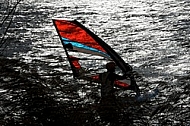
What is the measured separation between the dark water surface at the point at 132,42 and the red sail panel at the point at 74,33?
1.87 meters

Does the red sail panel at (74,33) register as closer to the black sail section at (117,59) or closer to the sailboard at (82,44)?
the sailboard at (82,44)

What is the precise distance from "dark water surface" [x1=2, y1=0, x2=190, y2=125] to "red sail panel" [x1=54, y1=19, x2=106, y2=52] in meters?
1.87

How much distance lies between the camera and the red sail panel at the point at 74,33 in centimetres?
1731

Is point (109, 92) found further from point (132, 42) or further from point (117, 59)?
point (132, 42)

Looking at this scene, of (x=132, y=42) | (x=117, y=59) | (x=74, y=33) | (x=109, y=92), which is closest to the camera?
(x=109, y=92)

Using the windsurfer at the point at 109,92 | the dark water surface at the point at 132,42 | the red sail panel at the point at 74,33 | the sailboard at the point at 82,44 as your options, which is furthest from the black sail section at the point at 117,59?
the dark water surface at the point at 132,42

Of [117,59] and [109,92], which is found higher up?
[117,59]

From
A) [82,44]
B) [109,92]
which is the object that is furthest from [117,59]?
[82,44]

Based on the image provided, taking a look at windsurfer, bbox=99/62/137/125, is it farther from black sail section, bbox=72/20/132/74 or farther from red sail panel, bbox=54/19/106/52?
red sail panel, bbox=54/19/106/52

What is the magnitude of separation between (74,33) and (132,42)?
11.2 meters

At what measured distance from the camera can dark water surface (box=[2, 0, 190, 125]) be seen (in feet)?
53.8

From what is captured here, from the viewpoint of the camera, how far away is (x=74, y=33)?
58.2ft

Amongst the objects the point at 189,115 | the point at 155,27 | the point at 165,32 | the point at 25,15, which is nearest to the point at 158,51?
the point at 165,32

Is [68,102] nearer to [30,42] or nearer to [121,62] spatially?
[121,62]
